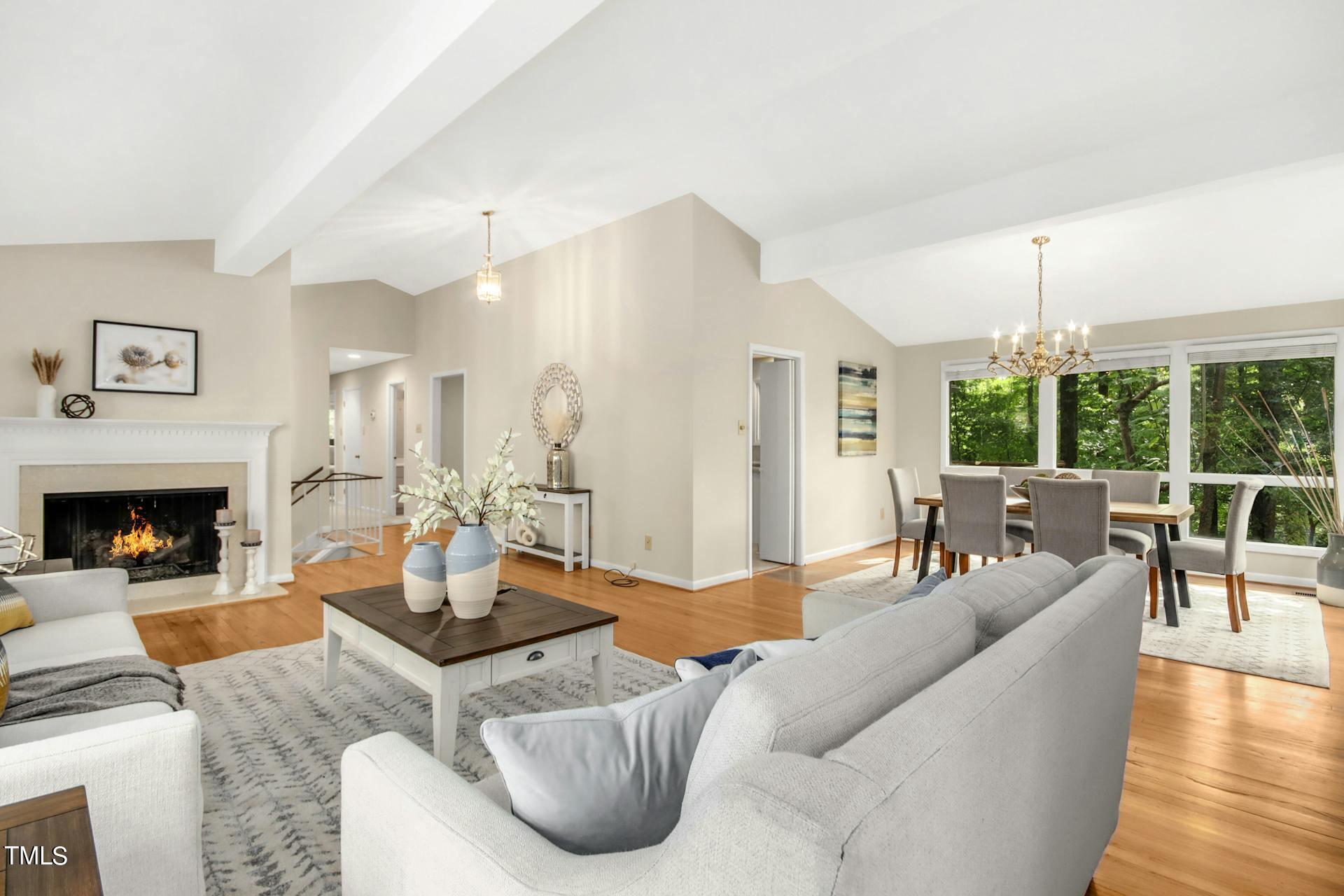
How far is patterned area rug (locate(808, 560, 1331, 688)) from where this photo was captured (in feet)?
11.0

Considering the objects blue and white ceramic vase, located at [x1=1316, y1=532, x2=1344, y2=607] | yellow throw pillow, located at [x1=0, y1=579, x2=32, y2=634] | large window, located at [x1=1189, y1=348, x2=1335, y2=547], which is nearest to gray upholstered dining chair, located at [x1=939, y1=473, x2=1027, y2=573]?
blue and white ceramic vase, located at [x1=1316, y1=532, x2=1344, y2=607]

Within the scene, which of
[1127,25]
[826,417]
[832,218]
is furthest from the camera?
[826,417]

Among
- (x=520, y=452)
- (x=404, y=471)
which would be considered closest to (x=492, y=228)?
(x=520, y=452)

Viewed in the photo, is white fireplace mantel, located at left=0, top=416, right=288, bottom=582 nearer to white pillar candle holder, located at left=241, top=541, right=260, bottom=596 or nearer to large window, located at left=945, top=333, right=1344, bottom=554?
white pillar candle holder, located at left=241, top=541, right=260, bottom=596

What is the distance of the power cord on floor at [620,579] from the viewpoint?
5.02 meters

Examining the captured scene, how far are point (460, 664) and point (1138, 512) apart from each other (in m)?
4.03

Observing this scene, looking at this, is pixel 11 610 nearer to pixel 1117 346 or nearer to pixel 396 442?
pixel 396 442

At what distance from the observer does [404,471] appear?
29.3 feet

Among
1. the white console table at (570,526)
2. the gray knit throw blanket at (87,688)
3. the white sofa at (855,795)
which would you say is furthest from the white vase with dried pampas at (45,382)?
the white sofa at (855,795)

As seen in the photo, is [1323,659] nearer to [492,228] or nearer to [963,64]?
[963,64]

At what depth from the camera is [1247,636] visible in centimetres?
383

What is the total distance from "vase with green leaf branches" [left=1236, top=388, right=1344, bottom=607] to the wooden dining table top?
1233 mm

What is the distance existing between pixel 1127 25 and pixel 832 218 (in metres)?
2.13

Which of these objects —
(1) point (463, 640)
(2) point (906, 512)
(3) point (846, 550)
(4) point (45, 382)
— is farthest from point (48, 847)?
(3) point (846, 550)
